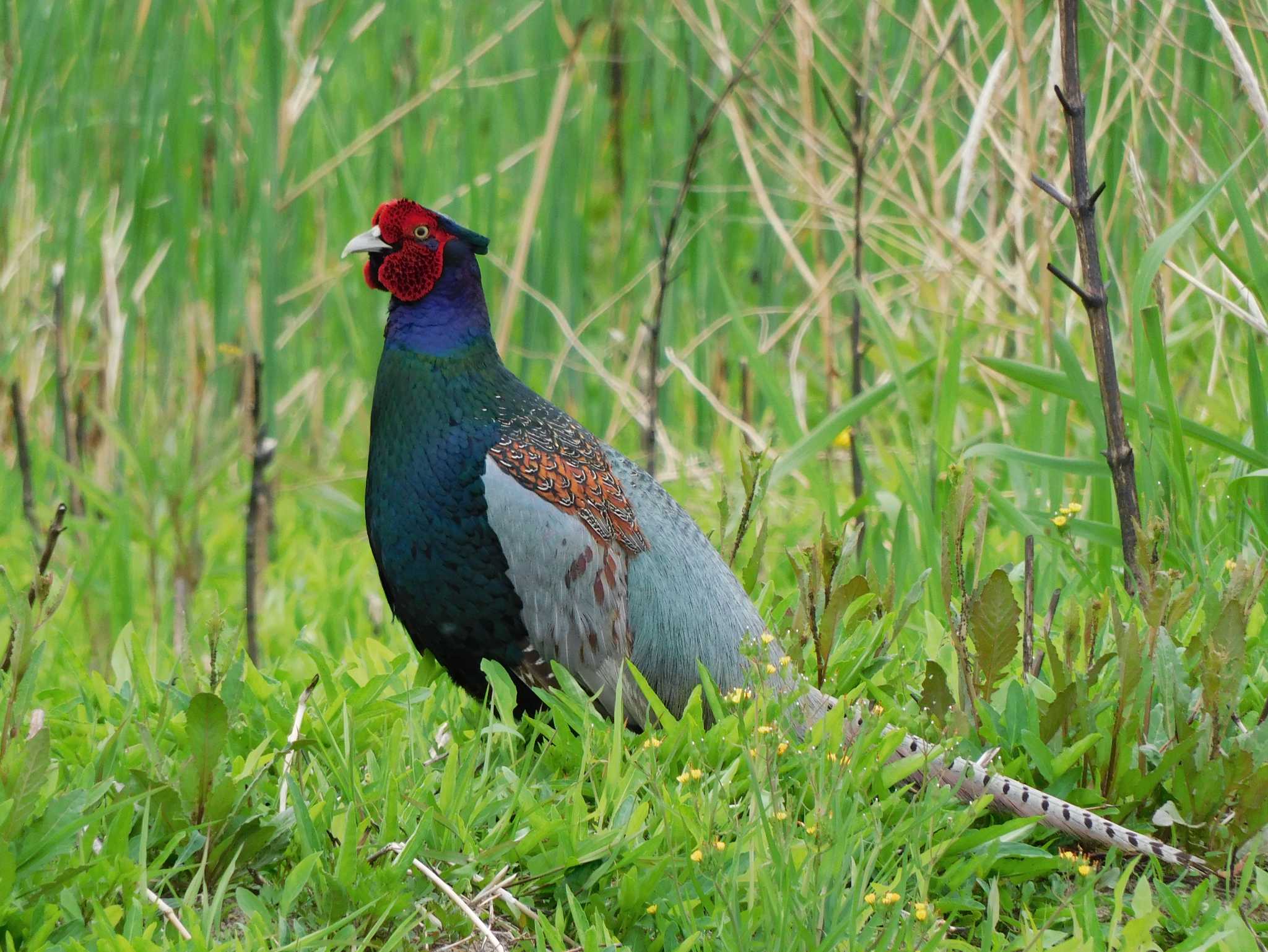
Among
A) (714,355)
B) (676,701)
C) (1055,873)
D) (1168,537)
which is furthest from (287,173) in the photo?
(1055,873)

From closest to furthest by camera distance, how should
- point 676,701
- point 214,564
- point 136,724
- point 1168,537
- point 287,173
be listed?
point 136,724 < point 676,701 < point 1168,537 < point 287,173 < point 214,564

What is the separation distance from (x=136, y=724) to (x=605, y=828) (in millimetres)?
792

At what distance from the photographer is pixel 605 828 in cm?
258

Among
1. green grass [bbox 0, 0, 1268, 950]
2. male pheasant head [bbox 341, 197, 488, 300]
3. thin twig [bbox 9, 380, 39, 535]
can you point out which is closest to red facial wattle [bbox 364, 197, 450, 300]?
male pheasant head [bbox 341, 197, 488, 300]

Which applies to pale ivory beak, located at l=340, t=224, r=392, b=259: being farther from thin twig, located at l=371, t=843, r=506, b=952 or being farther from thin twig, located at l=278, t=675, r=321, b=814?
thin twig, located at l=371, t=843, r=506, b=952

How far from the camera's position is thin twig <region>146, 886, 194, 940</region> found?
7.31ft

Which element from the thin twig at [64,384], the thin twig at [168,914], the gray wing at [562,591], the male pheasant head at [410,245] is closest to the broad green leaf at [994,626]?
the gray wing at [562,591]

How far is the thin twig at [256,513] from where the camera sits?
4.19 m

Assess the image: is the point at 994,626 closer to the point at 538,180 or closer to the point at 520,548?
the point at 520,548

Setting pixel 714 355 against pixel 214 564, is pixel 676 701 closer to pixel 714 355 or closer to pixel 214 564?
pixel 214 564

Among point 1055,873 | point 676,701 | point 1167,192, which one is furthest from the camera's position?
point 1167,192

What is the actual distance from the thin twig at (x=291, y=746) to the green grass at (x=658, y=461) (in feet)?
0.10

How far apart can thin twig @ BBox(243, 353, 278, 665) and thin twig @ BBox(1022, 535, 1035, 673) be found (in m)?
1.98

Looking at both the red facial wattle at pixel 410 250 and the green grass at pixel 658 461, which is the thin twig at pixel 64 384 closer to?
the green grass at pixel 658 461
